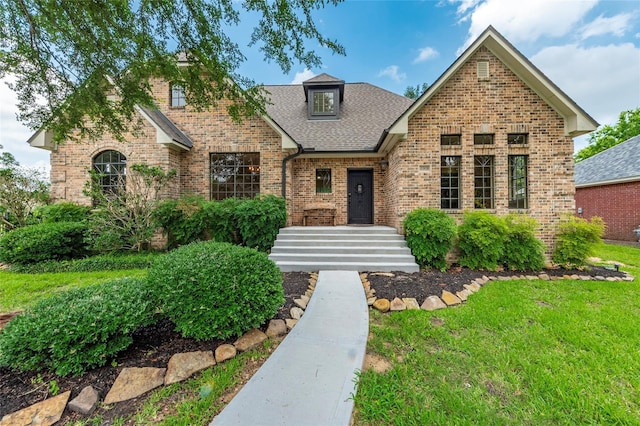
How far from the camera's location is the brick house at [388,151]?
686 cm

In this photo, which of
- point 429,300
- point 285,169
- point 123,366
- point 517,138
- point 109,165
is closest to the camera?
point 123,366

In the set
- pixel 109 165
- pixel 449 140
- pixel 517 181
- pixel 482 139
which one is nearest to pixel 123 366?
pixel 449 140

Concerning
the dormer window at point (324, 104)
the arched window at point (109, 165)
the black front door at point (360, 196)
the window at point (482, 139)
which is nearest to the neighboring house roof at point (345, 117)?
the dormer window at point (324, 104)

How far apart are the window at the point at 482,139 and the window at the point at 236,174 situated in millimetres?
7037

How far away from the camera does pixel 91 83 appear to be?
4199mm

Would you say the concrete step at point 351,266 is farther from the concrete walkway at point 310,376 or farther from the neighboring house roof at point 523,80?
the neighboring house roof at point 523,80

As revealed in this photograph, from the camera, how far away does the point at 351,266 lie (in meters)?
6.02

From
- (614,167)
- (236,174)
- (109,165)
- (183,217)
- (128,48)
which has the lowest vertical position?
(183,217)

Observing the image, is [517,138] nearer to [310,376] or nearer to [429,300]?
[429,300]

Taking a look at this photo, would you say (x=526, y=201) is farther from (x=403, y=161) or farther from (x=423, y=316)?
(x=423, y=316)

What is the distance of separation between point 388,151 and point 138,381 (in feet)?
28.1

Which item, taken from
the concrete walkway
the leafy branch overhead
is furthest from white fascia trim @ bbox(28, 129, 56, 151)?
the concrete walkway

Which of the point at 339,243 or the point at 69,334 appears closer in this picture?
the point at 69,334

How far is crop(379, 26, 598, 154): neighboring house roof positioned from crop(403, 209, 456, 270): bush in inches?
101
